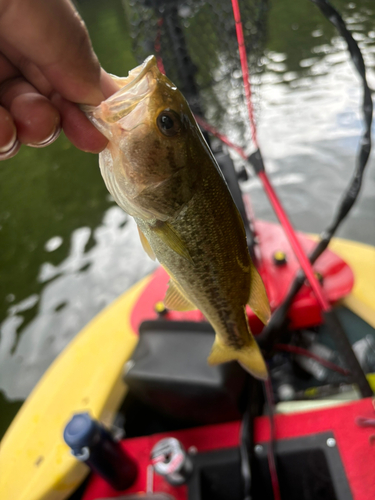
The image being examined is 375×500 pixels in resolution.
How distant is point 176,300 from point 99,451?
3.34 feet

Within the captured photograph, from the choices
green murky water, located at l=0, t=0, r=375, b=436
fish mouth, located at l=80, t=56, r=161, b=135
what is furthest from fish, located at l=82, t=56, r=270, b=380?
green murky water, located at l=0, t=0, r=375, b=436

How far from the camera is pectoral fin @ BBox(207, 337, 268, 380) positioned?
4.45 feet

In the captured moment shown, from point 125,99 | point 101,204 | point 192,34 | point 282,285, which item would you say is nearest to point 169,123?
point 125,99

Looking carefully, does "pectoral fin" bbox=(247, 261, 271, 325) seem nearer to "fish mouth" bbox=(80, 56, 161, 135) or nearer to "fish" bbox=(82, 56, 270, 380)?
"fish" bbox=(82, 56, 270, 380)

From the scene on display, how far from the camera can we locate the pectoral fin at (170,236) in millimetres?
1147

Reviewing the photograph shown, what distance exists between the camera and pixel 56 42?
0.92m

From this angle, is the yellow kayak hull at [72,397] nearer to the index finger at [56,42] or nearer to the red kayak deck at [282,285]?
the red kayak deck at [282,285]

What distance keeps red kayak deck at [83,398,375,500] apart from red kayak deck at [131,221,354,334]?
0.78 meters

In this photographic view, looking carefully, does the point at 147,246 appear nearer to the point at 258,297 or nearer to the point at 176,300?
the point at 176,300

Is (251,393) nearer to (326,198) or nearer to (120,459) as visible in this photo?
(120,459)

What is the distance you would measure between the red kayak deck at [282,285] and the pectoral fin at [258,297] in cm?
134

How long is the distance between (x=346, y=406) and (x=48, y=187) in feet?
25.5

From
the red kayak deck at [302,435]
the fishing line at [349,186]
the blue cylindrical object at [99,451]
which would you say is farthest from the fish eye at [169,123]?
the red kayak deck at [302,435]

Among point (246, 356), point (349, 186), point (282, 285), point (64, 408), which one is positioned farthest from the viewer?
point (282, 285)
